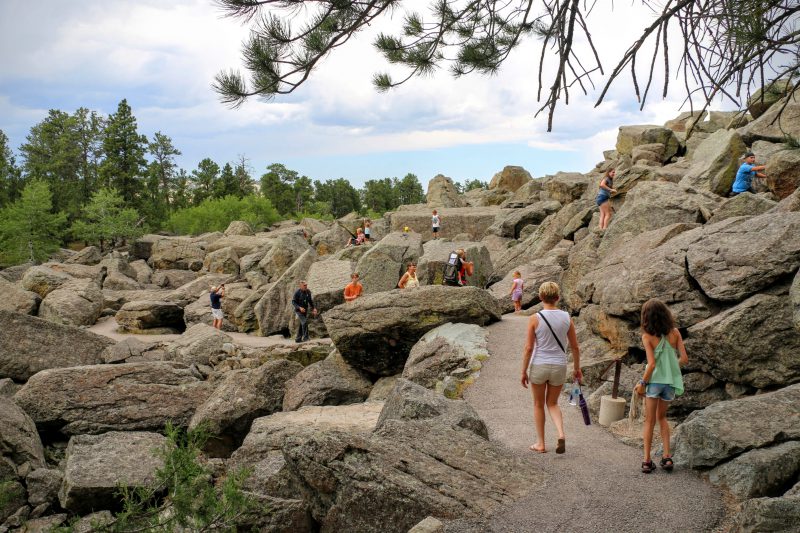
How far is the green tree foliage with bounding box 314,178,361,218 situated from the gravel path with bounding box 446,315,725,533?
100144 mm

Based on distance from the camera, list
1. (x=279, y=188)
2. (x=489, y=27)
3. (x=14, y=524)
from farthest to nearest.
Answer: (x=279, y=188)
(x=14, y=524)
(x=489, y=27)

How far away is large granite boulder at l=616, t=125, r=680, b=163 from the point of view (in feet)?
117

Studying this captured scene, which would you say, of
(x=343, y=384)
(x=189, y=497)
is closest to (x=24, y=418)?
(x=343, y=384)

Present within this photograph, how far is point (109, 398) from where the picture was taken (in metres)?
13.4

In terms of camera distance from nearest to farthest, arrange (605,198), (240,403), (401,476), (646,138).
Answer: (401,476)
(240,403)
(605,198)
(646,138)

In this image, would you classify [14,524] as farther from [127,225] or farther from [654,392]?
[127,225]

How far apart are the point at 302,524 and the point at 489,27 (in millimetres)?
6202

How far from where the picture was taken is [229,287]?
30688mm

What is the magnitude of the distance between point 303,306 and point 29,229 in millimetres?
41555

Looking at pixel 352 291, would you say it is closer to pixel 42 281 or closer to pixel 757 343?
pixel 757 343

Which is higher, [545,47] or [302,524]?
[545,47]

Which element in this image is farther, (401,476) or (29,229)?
(29,229)

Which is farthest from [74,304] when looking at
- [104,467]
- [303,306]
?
[104,467]

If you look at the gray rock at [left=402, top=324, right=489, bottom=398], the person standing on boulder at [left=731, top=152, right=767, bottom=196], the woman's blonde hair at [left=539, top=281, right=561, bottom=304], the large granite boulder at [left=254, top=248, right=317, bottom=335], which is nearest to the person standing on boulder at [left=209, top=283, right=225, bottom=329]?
the large granite boulder at [left=254, top=248, right=317, bottom=335]
